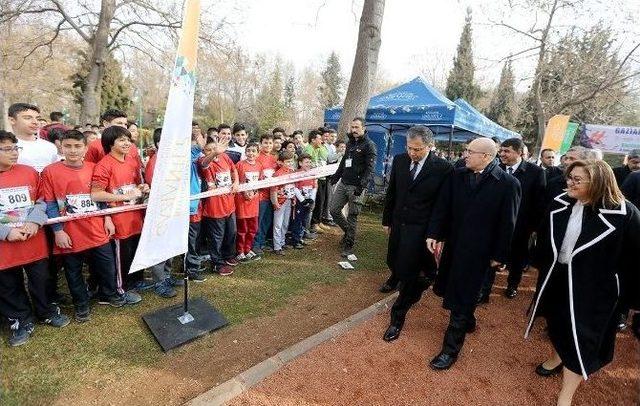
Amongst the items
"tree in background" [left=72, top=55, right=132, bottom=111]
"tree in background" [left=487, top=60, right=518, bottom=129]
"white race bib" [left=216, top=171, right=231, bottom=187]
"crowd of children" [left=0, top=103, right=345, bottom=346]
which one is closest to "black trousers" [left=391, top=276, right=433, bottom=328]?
"crowd of children" [left=0, top=103, right=345, bottom=346]

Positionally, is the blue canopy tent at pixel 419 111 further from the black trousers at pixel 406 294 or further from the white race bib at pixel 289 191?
the black trousers at pixel 406 294

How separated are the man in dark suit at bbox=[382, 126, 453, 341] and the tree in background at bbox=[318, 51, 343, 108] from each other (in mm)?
47816

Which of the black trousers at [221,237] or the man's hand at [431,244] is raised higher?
the man's hand at [431,244]

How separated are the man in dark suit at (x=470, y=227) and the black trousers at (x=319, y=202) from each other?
180 inches

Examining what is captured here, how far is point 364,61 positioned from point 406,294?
19.7ft

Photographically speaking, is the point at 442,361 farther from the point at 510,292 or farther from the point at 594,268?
the point at 510,292

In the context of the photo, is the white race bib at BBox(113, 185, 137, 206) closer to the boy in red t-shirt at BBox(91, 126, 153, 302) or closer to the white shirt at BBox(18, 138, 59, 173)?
the boy in red t-shirt at BBox(91, 126, 153, 302)

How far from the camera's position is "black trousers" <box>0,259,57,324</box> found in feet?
11.2

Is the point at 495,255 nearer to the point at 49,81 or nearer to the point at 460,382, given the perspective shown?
the point at 460,382

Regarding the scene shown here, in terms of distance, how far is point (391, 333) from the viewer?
12.8ft

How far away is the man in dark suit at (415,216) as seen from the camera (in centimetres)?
378

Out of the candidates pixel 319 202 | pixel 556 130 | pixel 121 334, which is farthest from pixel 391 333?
pixel 556 130

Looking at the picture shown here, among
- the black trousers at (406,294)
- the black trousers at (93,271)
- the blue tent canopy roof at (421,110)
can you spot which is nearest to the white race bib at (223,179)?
the black trousers at (93,271)

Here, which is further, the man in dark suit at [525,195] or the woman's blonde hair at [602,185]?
the man in dark suit at [525,195]
